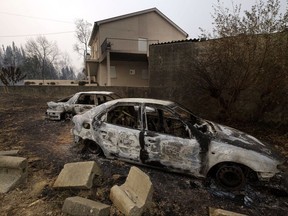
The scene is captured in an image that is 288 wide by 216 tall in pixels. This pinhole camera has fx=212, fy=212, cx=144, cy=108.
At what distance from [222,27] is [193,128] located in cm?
514

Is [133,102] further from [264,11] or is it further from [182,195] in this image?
[264,11]

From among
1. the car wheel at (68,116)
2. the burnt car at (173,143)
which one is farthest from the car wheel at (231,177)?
the car wheel at (68,116)

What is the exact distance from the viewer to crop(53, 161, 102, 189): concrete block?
11.7 ft

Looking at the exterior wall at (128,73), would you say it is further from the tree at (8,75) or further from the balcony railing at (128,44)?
the tree at (8,75)

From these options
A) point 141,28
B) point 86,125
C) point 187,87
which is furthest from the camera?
point 141,28

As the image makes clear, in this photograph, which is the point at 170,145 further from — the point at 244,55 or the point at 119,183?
the point at 244,55

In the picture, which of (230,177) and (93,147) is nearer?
(230,177)

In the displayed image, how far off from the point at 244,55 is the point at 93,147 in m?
5.73

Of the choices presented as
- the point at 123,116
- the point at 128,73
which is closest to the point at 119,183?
the point at 123,116

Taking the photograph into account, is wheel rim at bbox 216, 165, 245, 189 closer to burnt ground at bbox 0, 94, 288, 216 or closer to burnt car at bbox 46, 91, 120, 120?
burnt ground at bbox 0, 94, 288, 216

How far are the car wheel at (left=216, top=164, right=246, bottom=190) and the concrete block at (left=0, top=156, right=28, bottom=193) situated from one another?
361cm

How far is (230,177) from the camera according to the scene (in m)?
3.86

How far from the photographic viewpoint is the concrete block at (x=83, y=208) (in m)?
2.86

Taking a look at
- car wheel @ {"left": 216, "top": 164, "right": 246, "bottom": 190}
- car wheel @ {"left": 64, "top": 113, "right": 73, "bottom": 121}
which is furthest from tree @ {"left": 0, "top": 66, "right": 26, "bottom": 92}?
car wheel @ {"left": 216, "top": 164, "right": 246, "bottom": 190}
